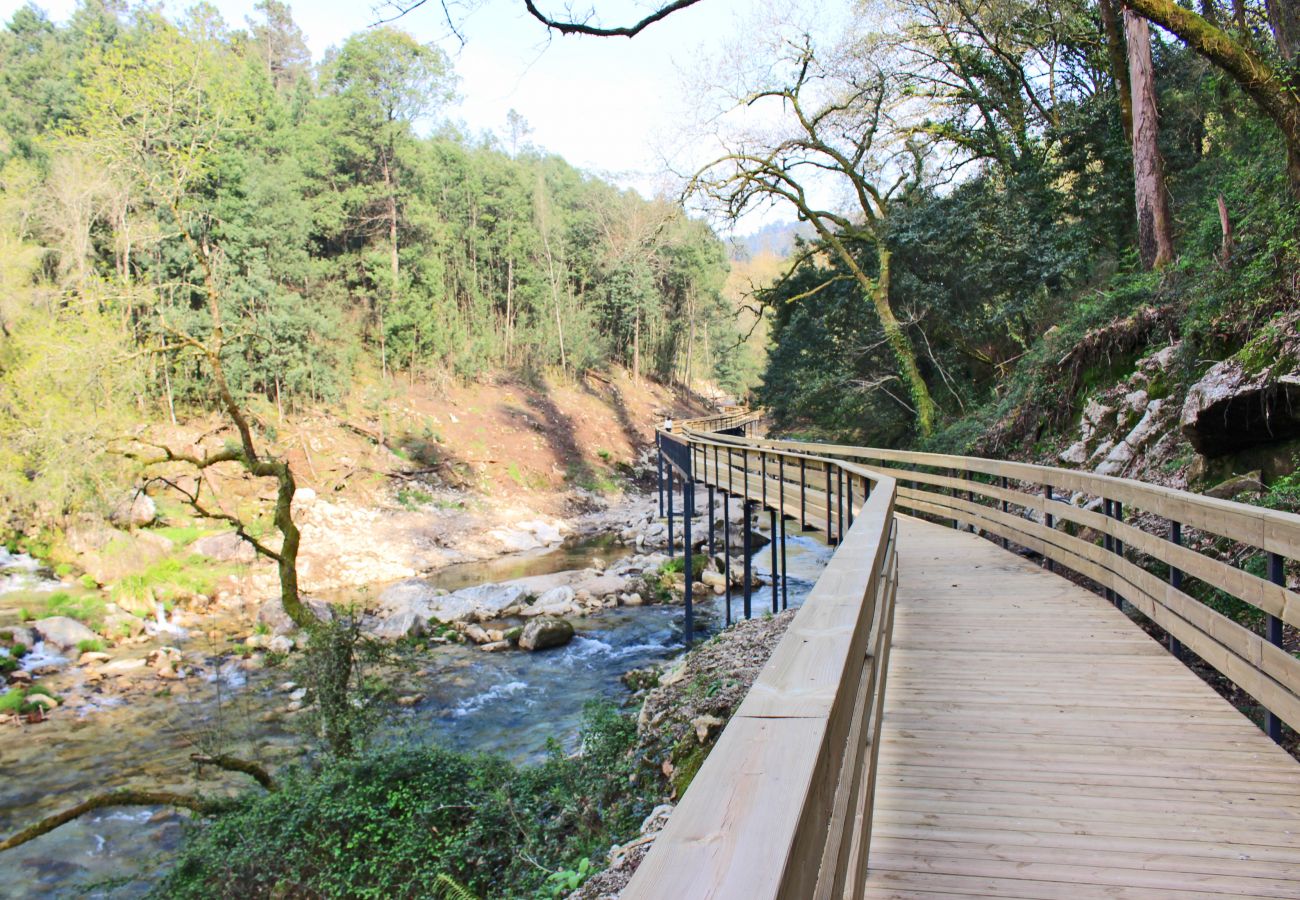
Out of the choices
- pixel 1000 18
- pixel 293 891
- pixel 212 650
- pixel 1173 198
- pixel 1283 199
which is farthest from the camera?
pixel 1000 18

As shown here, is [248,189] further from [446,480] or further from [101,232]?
[446,480]

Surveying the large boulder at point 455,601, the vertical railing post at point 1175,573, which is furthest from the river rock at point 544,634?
the vertical railing post at point 1175,573

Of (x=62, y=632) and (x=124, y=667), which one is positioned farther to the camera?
Answer: (x=62, y=632)

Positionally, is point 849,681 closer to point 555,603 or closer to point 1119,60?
point 555,603

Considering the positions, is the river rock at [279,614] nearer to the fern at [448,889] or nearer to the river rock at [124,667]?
the river rock at [124,667]

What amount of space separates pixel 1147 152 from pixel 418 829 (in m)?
13.3

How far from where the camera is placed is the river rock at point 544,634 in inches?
510

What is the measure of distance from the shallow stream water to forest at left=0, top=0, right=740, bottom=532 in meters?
4.09

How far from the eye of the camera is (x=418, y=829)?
6.29m

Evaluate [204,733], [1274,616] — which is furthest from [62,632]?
[1274,616]

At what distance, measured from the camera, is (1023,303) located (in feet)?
51.7

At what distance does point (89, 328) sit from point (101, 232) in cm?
985

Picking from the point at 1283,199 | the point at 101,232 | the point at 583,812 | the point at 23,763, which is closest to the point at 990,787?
the point at 583,812

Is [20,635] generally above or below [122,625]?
above
